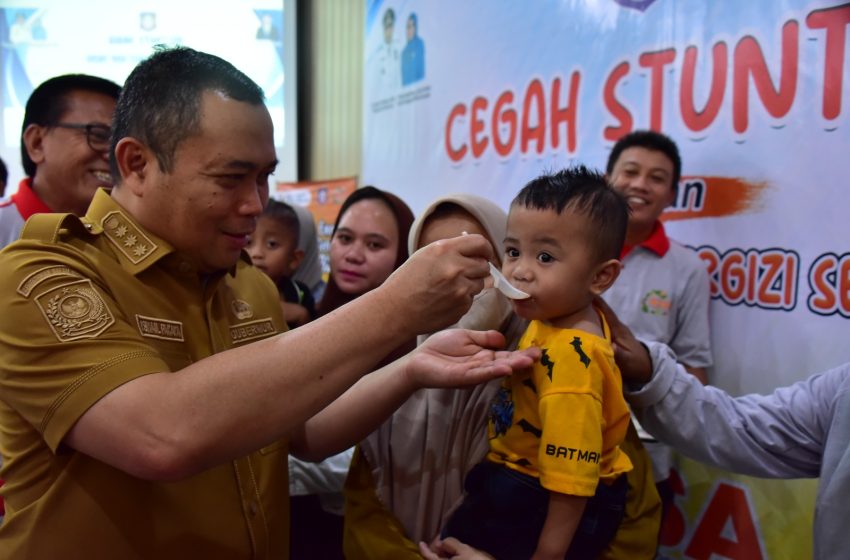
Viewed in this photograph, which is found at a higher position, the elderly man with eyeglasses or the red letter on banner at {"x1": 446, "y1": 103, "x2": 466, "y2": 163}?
the red letter on banner at {"x1": 446, "y1": 103, "x2": 466, "y2": 163}

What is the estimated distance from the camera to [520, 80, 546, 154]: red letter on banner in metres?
3.11

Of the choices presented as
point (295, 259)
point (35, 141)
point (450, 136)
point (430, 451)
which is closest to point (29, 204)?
point (35, 141)

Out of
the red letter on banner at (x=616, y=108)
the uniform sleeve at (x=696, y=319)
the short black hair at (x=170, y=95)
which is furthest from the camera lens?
the red letter on banner at (x=616, y=108)

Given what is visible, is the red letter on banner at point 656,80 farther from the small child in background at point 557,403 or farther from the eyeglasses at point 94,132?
the eyeglasses at point 94,132

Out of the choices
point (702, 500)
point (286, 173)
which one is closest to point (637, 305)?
point (702, 500)

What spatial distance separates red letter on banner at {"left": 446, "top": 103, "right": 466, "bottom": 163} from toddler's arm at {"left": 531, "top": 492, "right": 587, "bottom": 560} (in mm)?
2692

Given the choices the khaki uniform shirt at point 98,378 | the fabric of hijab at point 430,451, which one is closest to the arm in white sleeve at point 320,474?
the fabric of hijab at point 430,451

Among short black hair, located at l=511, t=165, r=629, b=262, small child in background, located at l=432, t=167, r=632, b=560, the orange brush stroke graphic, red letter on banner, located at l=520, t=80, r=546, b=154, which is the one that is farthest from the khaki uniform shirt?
red letter on banner, located at l=520, t=80, r=546, b=154

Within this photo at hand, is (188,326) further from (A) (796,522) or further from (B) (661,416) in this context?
(A) (796,522)

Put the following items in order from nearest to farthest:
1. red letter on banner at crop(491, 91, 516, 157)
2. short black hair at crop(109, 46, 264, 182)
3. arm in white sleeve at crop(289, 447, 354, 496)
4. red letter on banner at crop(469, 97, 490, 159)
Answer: short black hair at crop(109, 46, 264, 182), arm in white sleeve at crop(289, 447, 354, 496), red letter on banner at crop(491, 91, 516, 157), red letter on banner at crop(469, 97, 490, 159)

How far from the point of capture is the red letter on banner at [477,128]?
352cm

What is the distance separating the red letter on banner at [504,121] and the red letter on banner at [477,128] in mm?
83

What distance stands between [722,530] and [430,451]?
5.07 ft

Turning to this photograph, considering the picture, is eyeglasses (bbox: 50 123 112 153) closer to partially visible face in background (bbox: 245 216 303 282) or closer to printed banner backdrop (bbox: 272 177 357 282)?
partially visible face in background (bbox: 245 216 303 282)
